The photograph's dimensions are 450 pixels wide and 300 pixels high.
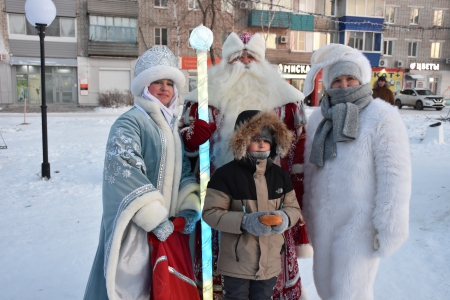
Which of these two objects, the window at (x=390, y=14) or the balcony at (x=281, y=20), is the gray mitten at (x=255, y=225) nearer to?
the balcony at (x=281, y=20)

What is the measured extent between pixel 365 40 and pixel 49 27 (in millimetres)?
21404

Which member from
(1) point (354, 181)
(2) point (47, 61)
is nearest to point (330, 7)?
(2) point (47, 61)

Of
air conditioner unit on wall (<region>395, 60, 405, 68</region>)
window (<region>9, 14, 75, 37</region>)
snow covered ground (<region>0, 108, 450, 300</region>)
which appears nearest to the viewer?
snow covered ground (<region>0, 108, 450, 300</region>)

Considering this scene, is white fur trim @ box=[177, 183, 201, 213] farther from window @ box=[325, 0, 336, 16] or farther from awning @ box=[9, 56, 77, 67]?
Answer: window @ box=[325, 0, 336, 16]

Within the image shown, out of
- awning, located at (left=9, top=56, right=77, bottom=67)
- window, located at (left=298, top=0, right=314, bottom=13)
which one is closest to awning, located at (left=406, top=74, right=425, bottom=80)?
window, located at (left=298, top=0, right=314, bottom=13)

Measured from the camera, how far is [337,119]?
7.36ft

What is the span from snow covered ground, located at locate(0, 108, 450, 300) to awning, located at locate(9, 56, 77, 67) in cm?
1729

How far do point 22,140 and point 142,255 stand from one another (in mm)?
9074

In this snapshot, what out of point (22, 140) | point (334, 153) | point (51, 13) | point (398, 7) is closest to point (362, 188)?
point (334, 153)

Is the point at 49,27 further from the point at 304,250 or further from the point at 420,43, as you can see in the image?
the point at 420,43

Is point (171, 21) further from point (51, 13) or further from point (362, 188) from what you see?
point (362, 188)

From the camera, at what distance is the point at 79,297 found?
3.00 metres

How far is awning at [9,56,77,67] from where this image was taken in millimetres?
22984

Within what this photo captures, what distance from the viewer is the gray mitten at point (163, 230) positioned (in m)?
1.93
